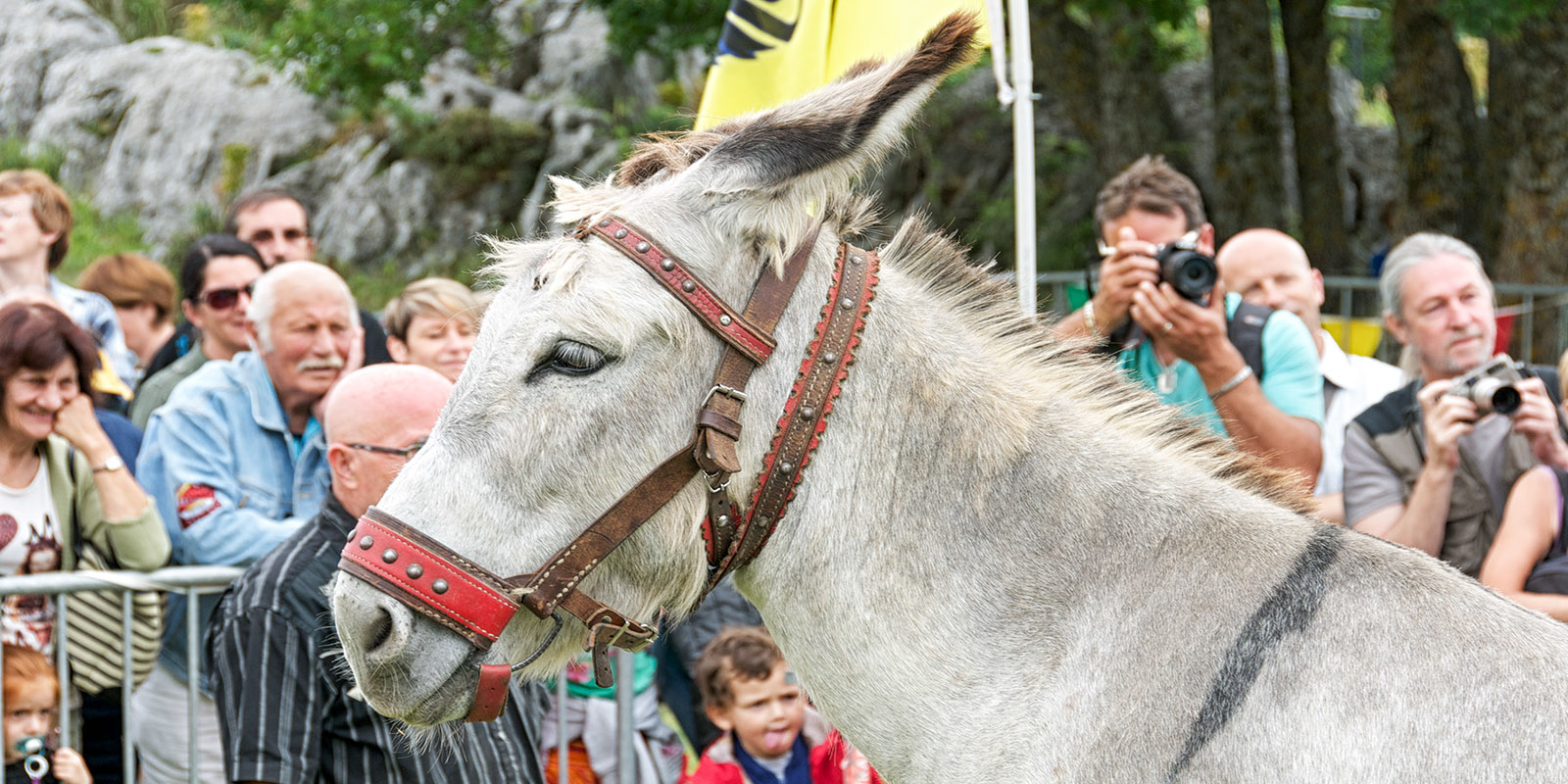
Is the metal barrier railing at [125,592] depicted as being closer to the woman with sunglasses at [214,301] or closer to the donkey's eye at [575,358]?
the woman with sunglasses at [214,301]

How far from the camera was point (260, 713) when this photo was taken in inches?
130

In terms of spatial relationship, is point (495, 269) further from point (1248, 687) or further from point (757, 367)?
point (1248, 687)

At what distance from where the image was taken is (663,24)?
12.9 meters

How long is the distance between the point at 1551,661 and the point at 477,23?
1236 cm

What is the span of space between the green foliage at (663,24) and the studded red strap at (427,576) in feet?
34.9

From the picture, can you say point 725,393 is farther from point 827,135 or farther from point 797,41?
point 797,41

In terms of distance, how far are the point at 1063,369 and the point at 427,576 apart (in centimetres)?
118

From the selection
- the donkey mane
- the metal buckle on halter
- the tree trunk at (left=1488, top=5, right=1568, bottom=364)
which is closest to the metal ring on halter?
the metal buckle on halter

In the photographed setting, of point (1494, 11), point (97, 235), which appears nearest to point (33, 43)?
point (97, 235)

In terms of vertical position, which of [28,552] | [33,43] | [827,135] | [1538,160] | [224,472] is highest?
[33,43]

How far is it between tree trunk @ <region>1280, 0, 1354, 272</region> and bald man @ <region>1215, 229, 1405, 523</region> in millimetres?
9550

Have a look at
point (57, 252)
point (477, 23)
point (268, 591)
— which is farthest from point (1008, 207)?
point (268, 591)

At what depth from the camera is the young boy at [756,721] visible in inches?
175

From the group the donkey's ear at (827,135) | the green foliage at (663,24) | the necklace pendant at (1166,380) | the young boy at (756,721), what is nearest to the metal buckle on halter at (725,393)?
the donkey's ear at (827,135)
